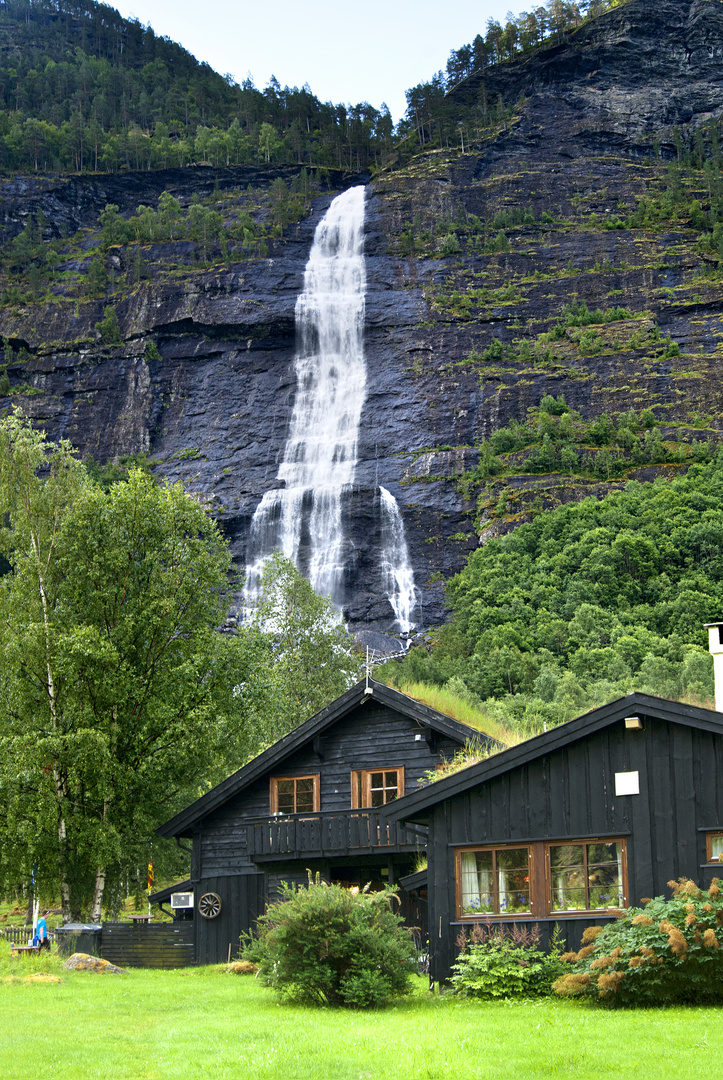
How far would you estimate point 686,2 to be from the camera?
399 feet

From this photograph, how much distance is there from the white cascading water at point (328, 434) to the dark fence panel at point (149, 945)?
1529 inches

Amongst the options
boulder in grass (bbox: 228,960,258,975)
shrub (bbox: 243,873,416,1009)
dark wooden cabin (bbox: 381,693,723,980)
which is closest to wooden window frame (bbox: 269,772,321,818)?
boulder in grass (bbox: 228,960,258,975)

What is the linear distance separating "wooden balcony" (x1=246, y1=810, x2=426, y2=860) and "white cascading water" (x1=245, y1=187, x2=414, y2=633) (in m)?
40.8

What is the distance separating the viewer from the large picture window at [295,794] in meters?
27.9

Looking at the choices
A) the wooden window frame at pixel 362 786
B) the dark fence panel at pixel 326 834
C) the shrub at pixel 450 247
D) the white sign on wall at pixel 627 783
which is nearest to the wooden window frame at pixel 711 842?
the white sign on wall at pixel 627 783

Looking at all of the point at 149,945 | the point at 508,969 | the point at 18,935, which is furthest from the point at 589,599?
the point at 508,969

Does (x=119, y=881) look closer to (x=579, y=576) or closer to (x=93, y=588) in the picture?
(x=93, y=588)

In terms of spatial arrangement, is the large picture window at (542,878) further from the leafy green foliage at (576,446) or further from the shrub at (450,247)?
the shrub at (450,247)

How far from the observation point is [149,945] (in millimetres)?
28500

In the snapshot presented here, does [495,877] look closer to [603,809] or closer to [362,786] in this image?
[603,809]

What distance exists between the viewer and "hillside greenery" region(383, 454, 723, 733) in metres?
56.3

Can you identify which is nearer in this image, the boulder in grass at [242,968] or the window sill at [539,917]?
the window sill at [539,917]

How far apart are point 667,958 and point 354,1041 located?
4144 millimetres

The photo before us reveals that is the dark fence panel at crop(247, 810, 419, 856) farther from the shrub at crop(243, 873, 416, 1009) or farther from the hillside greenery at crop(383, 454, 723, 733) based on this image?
the hillside greenery at crop(383, 454, 723, 733)
